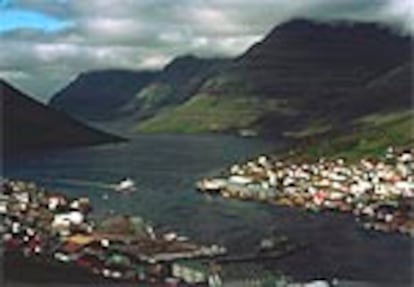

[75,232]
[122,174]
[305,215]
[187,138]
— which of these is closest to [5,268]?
[75,232]

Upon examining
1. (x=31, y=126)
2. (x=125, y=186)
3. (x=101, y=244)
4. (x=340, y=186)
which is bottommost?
(x=340, y=186)

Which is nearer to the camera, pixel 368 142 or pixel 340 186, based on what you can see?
pixel 340 186

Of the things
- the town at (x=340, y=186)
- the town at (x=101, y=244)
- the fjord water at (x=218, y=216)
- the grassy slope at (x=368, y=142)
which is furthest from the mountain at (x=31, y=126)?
the town at (x=101, y=244)

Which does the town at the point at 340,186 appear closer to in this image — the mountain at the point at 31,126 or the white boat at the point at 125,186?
the white boat at the point at 125,186

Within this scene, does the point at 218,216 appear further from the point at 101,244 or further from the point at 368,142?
the point at 368,142

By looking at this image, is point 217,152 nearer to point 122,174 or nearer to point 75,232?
point 122,174

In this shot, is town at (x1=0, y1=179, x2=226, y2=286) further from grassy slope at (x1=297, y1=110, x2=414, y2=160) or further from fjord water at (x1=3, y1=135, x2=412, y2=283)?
grassy slope at (x1=297, y1=110, x2=414, y2=160)

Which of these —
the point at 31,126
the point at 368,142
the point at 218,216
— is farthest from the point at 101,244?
the point at 31,126

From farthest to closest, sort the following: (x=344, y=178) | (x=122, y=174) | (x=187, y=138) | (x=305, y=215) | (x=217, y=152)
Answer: (x=187, y=138) < (x=217, y=152) < (x=122, y=174) < (x=344, y=178) < (x=305, y=215)
